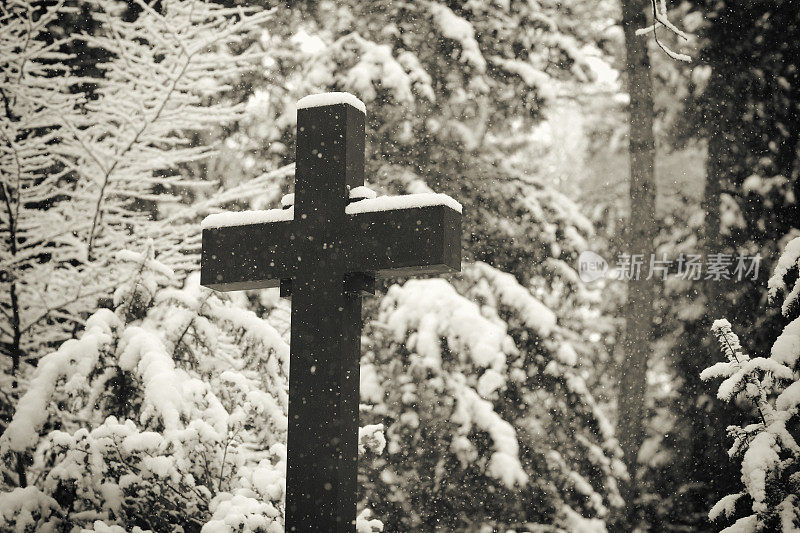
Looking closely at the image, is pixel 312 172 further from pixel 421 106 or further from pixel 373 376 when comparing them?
pixel 421 106

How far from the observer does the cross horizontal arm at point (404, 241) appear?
9.57ft

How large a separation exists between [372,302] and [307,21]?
3506 mm

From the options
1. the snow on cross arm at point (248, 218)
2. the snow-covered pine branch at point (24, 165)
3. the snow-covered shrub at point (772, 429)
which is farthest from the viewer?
the snow-covered pine branch at point (24, 165)

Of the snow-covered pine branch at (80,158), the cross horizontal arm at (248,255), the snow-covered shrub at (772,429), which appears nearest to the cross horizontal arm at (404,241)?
the cross horizontal arm at (248,255)

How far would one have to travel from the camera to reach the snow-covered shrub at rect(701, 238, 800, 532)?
374cm

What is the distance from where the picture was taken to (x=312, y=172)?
3.09 metres

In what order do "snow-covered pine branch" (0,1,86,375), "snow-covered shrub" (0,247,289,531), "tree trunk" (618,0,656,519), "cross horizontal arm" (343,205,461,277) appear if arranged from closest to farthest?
1. "cross horizontal arm" (343,205,461,277)
2. "snow-covered shrub" (0,247,289,531)
3. "snow-covered pine branch" (0,1,86,375)
4. "tree trunk" (618,0,656,519)

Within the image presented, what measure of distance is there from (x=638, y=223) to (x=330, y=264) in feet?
28.8

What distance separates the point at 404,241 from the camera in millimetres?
2957

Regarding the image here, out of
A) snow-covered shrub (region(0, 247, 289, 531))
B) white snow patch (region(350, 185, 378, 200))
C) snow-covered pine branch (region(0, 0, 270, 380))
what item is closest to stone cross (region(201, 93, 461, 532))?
white snow patch (region(350, 185, 378, 200))

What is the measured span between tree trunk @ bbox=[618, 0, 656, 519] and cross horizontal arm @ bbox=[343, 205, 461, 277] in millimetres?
8221

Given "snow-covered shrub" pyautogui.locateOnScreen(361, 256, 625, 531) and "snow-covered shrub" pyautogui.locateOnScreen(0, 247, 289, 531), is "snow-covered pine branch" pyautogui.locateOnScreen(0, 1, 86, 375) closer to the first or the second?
"snow-covered shrub" pyautogui.locateOnScreen(0, 247, 289, 531)

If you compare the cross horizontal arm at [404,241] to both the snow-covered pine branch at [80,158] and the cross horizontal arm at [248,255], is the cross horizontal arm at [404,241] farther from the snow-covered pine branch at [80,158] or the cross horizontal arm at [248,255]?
the snow-covered pine branch at [80,158]

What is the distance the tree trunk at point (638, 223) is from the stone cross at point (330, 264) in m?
8.21
